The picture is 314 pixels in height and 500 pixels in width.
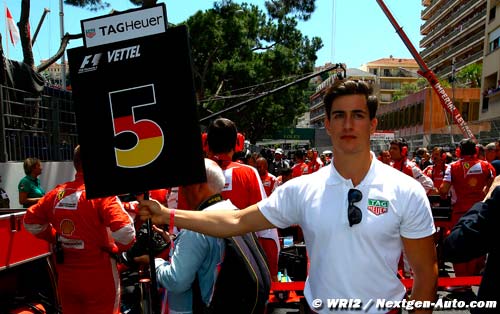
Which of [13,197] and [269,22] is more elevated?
[269,22]

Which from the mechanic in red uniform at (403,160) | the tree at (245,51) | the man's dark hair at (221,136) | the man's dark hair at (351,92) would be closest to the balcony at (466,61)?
the tree at (245,51)

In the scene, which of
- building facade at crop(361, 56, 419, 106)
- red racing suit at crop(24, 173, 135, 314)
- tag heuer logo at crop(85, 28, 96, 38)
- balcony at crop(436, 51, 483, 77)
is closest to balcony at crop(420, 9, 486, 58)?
balcony at crop(436, 51, 483, 77)

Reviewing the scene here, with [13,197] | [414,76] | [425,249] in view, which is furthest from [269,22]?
[414,76]

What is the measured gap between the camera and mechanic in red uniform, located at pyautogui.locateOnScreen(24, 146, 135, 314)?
10.8 ft

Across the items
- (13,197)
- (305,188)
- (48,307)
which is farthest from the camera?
(13,197)

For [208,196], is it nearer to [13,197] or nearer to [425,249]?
[425,249]

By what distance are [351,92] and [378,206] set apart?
53cm

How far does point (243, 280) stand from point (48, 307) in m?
3.02

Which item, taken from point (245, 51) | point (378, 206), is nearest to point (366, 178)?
point (378, 206)

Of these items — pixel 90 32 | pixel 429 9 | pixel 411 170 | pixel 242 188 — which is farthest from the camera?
pixel 429 9

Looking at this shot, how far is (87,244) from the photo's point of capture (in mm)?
3326

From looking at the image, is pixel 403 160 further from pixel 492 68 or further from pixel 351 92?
pixel 492 68

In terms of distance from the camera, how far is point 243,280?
2227 mm

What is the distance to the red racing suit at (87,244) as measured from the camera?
3.30m
